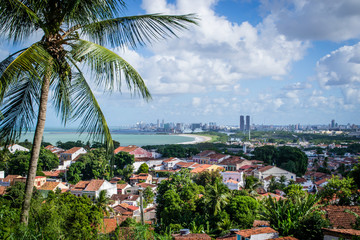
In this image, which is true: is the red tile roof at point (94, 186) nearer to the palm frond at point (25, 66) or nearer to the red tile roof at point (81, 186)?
the red tile roof at point (81, 186)

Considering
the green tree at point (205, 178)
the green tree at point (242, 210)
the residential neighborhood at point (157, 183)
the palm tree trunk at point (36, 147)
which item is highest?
the palm tree trunk at point (36, 147)

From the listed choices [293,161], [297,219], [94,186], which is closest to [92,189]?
[94,186]

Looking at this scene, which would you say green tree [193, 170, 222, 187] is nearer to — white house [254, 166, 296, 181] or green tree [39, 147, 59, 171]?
white house [254, 166, 296, 181]

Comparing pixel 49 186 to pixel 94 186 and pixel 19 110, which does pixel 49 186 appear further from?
pixel 19 110

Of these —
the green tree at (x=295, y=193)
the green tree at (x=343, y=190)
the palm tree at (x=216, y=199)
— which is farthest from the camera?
the palm tree at (x=216, y=199)

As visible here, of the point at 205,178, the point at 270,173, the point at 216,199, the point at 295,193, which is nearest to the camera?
the point at 295,193

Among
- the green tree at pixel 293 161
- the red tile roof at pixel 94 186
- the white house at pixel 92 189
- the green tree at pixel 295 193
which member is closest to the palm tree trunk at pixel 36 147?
the green tree at pixel 295 193

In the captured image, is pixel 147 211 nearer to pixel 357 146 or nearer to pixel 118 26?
pixel 118 26

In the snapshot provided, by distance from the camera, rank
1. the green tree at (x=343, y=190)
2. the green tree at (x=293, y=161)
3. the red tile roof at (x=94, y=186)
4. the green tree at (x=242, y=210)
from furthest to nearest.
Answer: the green tree at (x=293, y=161)
the red tile roof at (x=94, y=186)
the green tree at (x=242, y=210)
the green tree at (x=343, y=190)

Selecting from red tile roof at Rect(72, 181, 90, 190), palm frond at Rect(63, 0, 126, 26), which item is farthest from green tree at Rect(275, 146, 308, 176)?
palm frond at Rect(63, 0, 126, 26)
